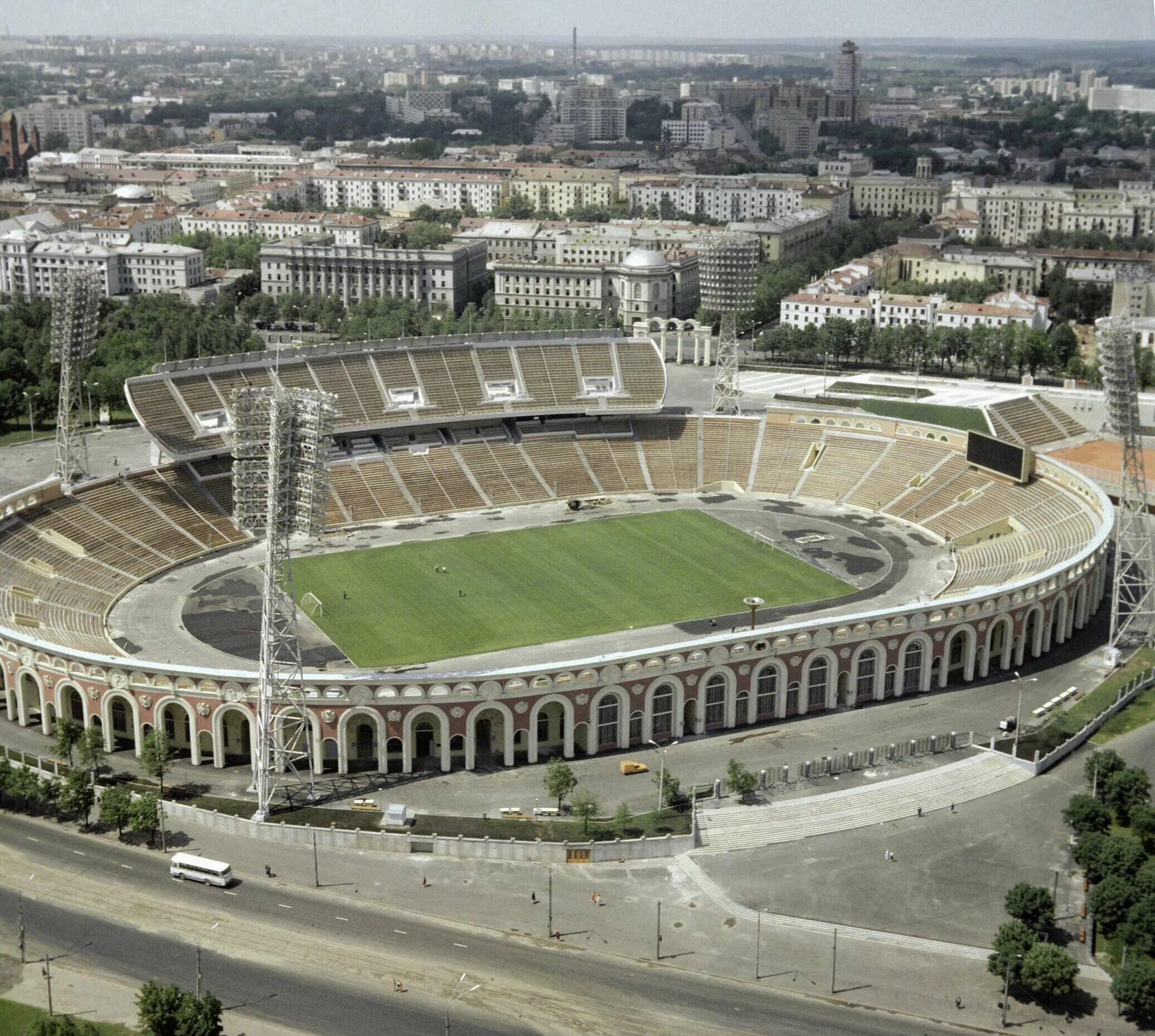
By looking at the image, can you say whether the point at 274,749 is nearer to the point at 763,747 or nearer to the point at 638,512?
the point at 763,747

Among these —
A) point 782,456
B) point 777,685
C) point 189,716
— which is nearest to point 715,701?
point 777,685

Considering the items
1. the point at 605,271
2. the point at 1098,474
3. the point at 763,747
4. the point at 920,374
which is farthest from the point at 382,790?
the point at 605,271

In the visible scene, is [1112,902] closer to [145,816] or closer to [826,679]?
[826,679]

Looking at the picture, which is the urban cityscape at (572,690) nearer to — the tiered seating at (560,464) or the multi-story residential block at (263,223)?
the tiered seating at (560,464)

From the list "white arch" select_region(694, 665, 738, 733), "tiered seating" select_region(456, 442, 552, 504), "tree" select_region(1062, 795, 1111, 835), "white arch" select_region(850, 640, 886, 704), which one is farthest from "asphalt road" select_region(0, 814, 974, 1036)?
"tiered seating" select_region(456, 442, 552, 504)

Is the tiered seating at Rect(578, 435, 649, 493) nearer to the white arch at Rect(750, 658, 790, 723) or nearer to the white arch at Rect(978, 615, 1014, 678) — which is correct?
the white arch at Rect(978, 615, 1014, 678)
